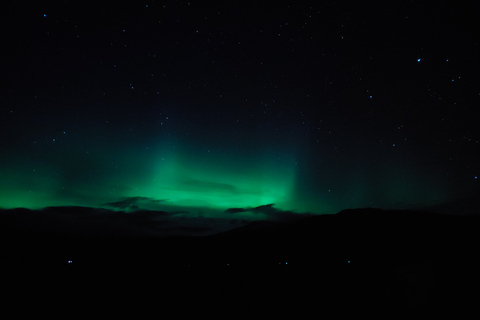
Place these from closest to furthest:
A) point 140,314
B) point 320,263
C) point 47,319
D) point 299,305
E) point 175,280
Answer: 1. point 47,319
2. point 140,314
3. point 299,305
4. point 175,280
5. point 320,263

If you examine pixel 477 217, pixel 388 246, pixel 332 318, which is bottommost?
pixel 332 318

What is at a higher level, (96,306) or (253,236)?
(253,236)

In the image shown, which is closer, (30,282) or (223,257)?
(30,282)

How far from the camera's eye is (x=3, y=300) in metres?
14.7

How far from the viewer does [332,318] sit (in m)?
12.1

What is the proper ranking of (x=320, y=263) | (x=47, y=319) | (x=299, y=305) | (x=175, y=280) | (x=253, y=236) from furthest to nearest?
(x=253, y=236)
(x=320, y=263)
(x=175, y=280)
(x=299, y=305)
(x=47, y=319)

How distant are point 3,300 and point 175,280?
10576mm

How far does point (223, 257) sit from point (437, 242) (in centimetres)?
2460

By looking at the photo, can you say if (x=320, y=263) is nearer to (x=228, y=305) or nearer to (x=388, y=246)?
(x=388, y=246)

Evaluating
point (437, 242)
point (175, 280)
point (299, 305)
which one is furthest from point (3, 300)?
point (437, 242)

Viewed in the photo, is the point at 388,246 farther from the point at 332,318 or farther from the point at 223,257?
the point at 223,257

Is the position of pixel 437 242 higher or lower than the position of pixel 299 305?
higher

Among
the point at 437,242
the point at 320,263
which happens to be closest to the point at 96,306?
the point at 320,263

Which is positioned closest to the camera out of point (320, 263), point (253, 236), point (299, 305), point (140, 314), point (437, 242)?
point (140, 314)
